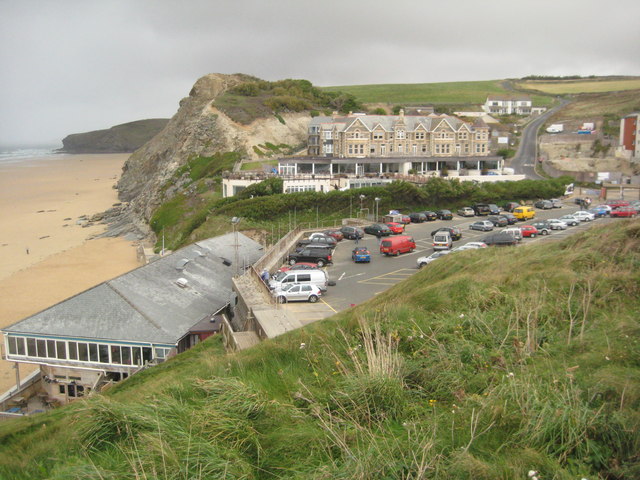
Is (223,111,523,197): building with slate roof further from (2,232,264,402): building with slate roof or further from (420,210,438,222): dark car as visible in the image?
(2,232,264,402): building with slate roof

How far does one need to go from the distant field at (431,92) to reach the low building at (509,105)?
274 inches

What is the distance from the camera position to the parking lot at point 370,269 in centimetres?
2358

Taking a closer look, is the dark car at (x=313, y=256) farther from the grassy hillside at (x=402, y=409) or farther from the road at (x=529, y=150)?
the road at (x=529, y=150)

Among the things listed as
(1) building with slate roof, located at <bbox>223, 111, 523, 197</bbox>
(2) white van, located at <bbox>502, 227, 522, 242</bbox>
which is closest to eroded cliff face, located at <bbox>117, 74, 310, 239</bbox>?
(1) building with slate roof, located at <bbox>223, 111, 523, 197</bbox>

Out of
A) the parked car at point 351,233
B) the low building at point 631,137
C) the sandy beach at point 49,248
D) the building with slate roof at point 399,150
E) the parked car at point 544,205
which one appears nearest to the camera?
the sandy beach at point 49,248

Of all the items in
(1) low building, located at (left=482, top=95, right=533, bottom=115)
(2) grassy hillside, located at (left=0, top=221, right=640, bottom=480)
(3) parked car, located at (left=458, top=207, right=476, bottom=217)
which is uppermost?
(1) low building, located at (left=482, top=95, right=533, bottom=115)

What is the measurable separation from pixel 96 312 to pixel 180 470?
15132 millimetres

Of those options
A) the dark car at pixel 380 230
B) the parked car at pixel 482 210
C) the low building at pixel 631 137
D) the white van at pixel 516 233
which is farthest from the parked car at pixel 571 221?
the low building at pixel 631 137

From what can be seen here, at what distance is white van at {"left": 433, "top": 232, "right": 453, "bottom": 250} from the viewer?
1331 inches

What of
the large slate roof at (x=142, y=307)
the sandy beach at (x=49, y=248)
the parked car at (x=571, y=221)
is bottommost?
the sandy beach at (x=49, y=248)

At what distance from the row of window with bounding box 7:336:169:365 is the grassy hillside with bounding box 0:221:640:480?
7.30 meters

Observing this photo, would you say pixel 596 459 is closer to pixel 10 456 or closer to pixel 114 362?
pixel 10 456

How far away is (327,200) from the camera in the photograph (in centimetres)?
4897

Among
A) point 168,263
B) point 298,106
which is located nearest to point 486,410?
point 168,263
